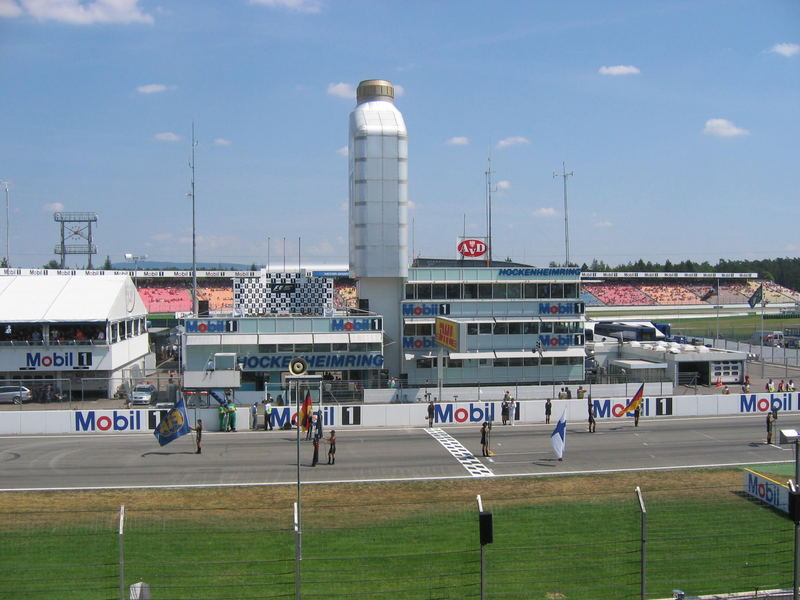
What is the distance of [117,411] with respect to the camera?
30797mm

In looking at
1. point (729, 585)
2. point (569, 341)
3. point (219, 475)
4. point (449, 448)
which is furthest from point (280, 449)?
point (569, 341)

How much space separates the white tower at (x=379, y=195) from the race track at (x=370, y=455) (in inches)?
559

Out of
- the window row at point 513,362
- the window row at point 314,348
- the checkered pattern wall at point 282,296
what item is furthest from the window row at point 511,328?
the checkered pattern wall at point 282,296

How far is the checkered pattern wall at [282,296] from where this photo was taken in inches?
1667

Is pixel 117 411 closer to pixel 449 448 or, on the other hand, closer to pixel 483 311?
pixel 449 448

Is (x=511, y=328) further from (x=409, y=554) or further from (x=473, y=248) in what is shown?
(x=409, y=554)

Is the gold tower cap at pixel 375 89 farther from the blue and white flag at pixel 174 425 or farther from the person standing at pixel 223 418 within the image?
the blue and white flag at pixel 174 425

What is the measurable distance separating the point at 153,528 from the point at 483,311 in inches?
1219

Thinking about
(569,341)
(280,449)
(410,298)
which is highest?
(410,298)

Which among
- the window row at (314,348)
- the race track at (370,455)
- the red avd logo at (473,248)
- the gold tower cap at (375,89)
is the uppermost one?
the gold tower cap at (375,89)

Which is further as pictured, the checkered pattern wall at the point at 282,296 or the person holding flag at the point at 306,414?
the checkered pattern wall at the point at 282,296

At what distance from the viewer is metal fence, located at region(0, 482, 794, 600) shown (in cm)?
1164

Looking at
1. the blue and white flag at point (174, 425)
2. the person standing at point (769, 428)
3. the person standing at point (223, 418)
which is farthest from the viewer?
the person standing at point (223, 418)

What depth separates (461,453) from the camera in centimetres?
2612
